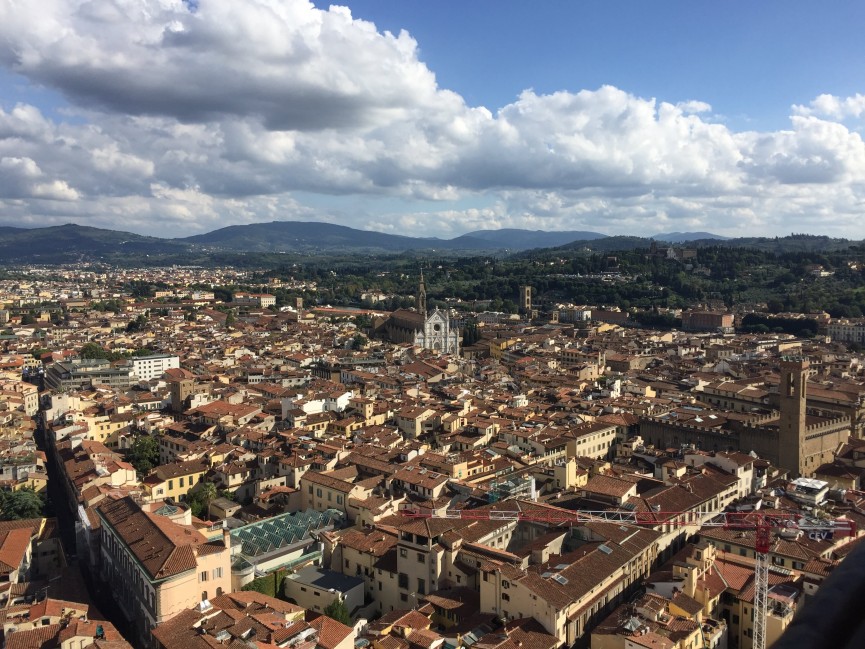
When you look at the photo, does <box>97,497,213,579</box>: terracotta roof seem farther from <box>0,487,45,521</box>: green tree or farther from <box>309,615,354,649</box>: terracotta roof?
<box>0,487,45,521</box>: green tree

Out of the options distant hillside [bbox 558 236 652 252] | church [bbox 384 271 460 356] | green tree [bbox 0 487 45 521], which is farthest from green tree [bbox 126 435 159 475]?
distant hillside [bbox 558 236 652 252]

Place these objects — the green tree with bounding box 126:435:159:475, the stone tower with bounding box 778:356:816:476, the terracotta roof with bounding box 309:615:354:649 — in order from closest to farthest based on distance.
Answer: the terracotta roof with bounding box 309:615:354:649
the stone tower with bounding box 778:356:816:476
the green tree with bounding box 126:435:159:475

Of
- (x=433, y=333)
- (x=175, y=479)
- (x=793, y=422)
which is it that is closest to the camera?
(x=175, y=479)

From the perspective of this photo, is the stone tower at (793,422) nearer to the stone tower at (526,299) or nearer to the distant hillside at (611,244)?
the stone tower at (526,299)

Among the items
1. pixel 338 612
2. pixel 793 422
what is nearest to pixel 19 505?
pixel 338 612

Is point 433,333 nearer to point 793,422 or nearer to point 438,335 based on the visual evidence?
point 438,335
